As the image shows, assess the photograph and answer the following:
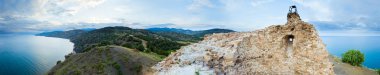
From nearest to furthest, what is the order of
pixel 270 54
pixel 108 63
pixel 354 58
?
1. pixel 270 54
2. pixel 108 63
3. pixel 354 58

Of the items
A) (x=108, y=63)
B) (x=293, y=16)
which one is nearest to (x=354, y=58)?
(x=108, y=63)

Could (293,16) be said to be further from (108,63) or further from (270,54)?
(108,63)

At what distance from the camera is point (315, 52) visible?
32.2ft

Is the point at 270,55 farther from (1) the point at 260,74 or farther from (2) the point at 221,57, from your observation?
(2) the point at 221,57

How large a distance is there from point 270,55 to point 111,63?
71901 mm

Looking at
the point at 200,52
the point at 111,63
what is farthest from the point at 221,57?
the point at 111,63

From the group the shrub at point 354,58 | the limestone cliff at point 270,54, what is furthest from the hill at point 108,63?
the limestone cliff at point 270,54

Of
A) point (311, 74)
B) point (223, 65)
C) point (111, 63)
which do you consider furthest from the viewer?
point (111, 63)

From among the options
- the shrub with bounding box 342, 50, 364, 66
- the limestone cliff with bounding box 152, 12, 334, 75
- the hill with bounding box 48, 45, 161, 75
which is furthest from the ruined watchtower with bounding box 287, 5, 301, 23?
the shrub with bounding box 342, 50, 364, 66

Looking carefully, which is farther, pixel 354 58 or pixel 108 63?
pixel 354 58

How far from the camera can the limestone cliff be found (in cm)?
974

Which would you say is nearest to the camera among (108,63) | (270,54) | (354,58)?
(270,54)

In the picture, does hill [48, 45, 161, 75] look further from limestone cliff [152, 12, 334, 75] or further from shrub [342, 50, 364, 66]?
limestone cliff [152, 12, 334, 75]

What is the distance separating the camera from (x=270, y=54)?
10.2 meters
